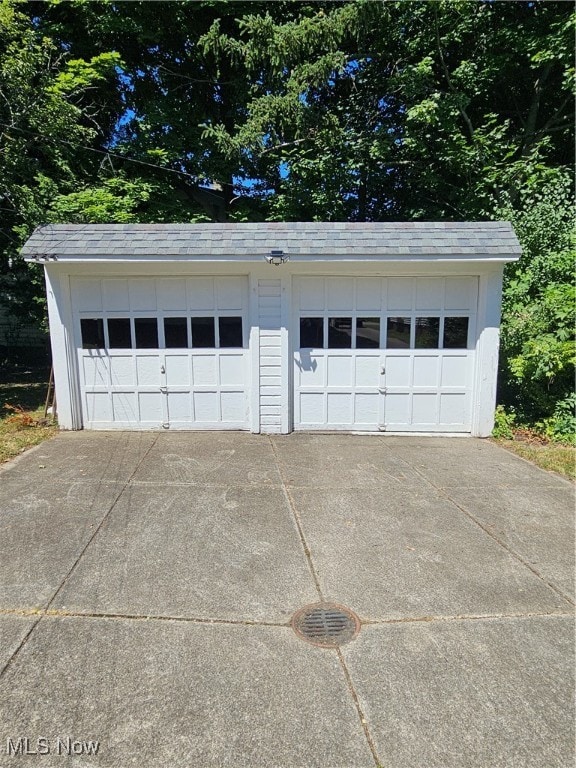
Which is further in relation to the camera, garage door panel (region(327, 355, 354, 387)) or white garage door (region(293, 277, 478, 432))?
garage door panel (region(327, 355, 354, 387))

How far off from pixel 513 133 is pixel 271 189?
6.26m

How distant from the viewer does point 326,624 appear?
261cm

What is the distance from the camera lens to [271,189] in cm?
1209

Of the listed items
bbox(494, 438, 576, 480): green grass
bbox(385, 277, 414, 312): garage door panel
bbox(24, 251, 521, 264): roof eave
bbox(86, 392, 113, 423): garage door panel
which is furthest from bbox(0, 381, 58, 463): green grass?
bbox(494, 438, 576, 480): green grass

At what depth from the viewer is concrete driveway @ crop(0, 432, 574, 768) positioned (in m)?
1.90

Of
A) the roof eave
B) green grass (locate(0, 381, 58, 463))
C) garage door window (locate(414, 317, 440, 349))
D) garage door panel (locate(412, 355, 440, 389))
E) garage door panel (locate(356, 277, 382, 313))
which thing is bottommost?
green grass (locate(0, 381, 58, 463))

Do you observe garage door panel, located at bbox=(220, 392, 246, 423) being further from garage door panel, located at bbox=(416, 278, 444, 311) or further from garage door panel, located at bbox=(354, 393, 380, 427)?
garage door panel, located at bbox=(416, 278, 444, 311)

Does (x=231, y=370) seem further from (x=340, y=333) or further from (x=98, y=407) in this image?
(x=98, y=407)

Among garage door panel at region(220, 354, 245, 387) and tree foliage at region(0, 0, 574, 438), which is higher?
tree foliage at region(0, 0, 574, 438)

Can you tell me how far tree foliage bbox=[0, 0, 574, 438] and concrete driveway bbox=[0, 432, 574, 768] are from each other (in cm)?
486

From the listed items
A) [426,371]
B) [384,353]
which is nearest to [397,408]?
[426,371]

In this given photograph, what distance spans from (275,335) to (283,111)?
6.45 meters

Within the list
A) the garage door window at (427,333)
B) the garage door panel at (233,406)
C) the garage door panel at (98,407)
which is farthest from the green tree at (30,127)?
the garage door window at (427,333)

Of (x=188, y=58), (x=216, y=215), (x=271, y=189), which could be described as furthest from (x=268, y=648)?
(x=188, y=58)
